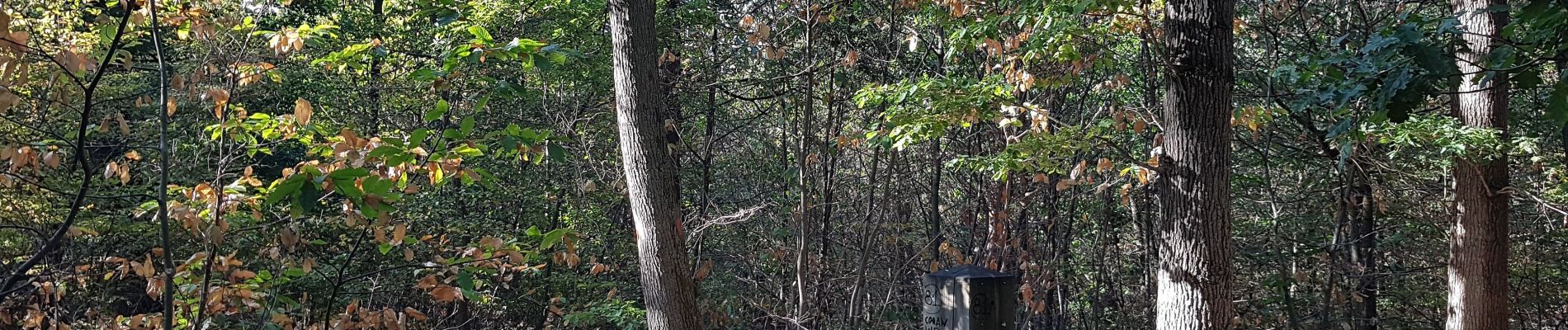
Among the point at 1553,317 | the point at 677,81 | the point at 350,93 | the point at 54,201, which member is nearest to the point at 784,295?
the point at 677,81

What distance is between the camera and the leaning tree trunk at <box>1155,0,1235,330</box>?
4152mm

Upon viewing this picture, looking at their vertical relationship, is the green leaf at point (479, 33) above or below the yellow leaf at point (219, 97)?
above

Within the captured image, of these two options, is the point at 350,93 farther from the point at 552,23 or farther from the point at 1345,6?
the point at 1345,6

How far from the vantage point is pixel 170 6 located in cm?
340

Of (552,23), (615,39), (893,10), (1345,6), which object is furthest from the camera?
(1345,6)

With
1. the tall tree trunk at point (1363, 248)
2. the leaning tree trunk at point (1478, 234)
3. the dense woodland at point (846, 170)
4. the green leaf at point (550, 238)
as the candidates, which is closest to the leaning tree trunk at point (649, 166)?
the dense woodland at point (846, 170)

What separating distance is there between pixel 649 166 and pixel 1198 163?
2582 millimetres

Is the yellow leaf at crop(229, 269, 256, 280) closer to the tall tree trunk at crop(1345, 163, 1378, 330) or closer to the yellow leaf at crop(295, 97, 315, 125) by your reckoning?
the yellow leaf at crop(295, 97, 315, 125)

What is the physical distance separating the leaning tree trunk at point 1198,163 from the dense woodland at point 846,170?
1 cm

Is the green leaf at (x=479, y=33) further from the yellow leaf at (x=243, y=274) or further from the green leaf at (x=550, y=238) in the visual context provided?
the yellow leaf at (x=243, y=274)

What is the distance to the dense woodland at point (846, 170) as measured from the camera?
14.2 ft

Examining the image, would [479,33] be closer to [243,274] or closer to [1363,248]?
[243,274]

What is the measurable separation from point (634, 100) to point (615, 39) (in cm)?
32

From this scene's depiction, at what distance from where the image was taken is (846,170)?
888 cm
